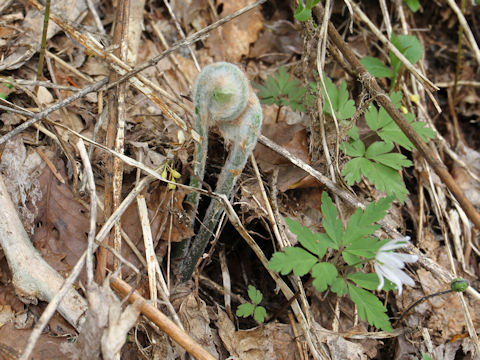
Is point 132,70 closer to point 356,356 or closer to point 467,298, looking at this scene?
point 356,356

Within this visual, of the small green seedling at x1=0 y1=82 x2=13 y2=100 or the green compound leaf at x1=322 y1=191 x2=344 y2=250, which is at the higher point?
the small green seedling at x1=0 y1=82 x2=13 y2=100

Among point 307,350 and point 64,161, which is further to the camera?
point 64,161

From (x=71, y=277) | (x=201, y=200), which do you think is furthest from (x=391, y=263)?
(x=71, y=277)

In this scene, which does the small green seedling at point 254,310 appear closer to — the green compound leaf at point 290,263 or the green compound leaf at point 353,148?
the green compound leaf at point 290,263

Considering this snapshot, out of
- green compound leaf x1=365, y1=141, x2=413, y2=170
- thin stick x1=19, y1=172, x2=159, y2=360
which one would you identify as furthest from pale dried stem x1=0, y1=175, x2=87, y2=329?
green compound leaf x1=365, y1=141, x2=413, y2=170

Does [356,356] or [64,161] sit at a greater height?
[64,161]

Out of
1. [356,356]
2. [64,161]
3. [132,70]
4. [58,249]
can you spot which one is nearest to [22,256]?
[58,249]

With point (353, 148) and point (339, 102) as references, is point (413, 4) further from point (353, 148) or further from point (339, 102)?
point (353, 148)

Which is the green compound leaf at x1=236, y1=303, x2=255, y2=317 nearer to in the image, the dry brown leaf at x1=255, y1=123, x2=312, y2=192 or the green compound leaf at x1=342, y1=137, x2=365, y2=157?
the dry brown leaf at x1=255, y1=123, x2=312, y2=192
